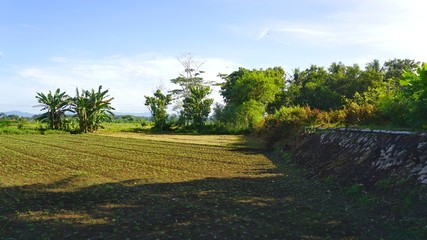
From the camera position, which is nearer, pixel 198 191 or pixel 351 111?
pixel 198 191

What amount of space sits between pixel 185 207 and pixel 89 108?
3785 cm

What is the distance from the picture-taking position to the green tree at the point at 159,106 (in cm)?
4903

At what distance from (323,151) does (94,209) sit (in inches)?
377

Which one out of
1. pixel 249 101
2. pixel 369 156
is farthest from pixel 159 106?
pixel 369 156

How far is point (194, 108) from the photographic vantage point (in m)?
48.6

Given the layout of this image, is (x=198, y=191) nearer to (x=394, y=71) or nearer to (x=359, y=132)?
(x=359, y=132)

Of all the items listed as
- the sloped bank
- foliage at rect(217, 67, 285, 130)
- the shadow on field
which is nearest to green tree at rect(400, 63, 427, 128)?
the sloped bank

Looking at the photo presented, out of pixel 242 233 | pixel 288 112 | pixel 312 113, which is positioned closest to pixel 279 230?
pixel 242 233

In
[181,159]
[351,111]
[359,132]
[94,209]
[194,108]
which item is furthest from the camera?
[194,108]

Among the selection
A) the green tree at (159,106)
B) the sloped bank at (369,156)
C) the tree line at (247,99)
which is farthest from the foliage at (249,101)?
the sloped bank at (369,156)

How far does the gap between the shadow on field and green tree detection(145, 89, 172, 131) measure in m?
38.8

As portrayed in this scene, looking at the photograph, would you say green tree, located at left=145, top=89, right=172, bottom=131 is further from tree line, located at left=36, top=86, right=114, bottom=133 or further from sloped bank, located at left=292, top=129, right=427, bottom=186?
sloped bank, located at left=292, top=129, right=427, bottom=186

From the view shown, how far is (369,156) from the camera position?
977 cm

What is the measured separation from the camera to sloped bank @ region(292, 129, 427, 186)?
7.72m
